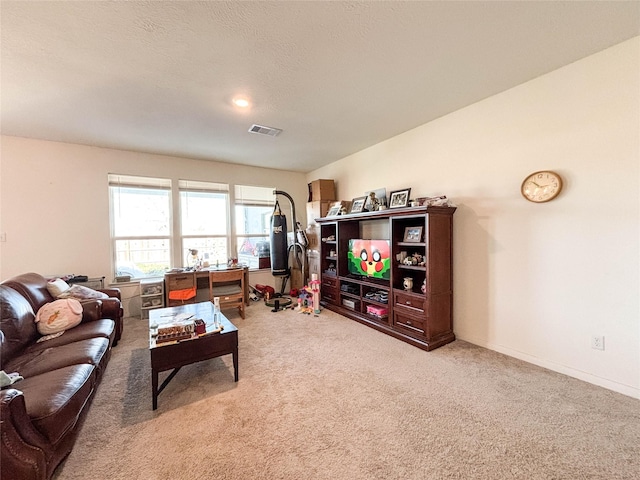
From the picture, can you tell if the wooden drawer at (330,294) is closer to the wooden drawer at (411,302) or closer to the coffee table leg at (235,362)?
the wooden drawer at (411,302)

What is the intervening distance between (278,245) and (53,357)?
136 inches

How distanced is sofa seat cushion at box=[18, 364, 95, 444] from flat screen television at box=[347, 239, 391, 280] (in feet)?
9.80

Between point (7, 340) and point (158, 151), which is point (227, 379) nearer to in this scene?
point (7, 340)

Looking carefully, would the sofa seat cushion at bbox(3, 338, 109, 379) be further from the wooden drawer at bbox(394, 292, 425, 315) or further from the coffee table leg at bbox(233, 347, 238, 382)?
the wooden drawer at bbox(394, 292, 425, 315)

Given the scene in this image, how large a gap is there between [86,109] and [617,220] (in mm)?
5077

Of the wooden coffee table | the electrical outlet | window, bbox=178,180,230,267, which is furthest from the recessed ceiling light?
the electrical outlet

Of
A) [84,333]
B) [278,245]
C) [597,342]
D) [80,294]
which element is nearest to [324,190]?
[278,245]

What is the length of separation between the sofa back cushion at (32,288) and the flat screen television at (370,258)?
356 cm

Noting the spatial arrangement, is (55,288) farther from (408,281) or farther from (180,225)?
(408,281)

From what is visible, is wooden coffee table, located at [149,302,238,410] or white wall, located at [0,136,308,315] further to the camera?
white wall, located at [0,136,308,315]

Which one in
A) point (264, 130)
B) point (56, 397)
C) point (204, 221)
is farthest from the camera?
point (204, 221)

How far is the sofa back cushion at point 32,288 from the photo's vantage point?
239 centimetres

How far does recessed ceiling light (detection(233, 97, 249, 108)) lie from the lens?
2.69 m

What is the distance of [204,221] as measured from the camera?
4891 millimetres
